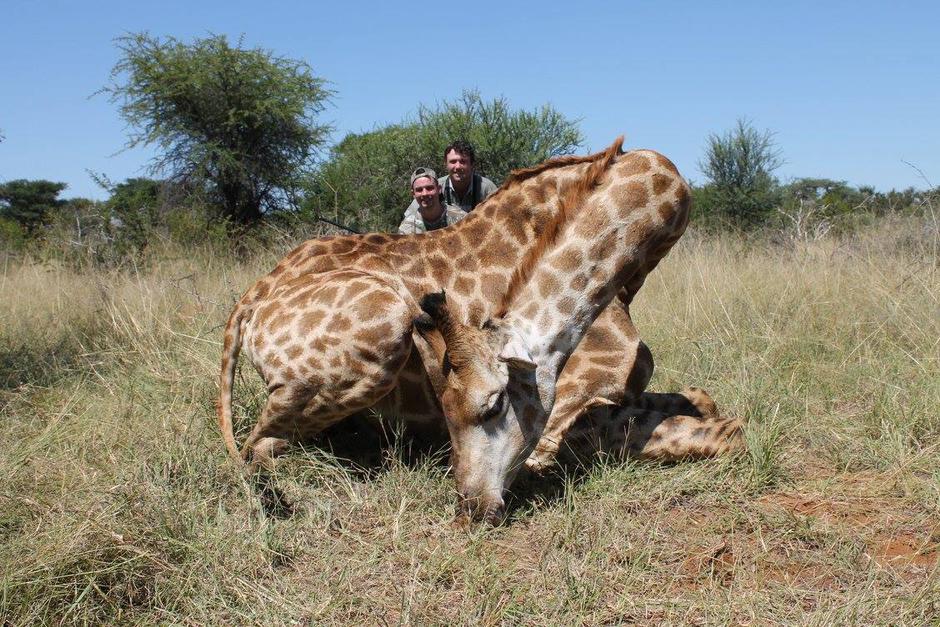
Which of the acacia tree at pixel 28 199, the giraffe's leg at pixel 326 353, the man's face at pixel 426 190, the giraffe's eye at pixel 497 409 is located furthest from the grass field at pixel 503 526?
the acacia tree at pixel 28 199

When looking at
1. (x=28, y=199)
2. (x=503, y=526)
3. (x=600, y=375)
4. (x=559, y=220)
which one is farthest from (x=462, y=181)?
(x=28, y=199)

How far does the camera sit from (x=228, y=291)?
28.7 ft

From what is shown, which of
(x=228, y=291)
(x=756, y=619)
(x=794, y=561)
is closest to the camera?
(x=756, y=619)

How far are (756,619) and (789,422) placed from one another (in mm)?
2235

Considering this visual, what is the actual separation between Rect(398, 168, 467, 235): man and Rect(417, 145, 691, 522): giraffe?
341 cm

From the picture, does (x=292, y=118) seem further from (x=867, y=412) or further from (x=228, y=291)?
(x=867, y=412)

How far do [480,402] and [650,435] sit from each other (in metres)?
1.27

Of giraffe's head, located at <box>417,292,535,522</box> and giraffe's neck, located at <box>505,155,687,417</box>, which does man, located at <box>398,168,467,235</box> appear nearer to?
giraffe's neck, located at <box>505,155,687,417</box>

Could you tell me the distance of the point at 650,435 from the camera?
4.57 metres

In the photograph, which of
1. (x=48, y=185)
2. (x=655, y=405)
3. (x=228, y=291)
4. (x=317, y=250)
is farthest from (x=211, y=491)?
(x=48, y=185)

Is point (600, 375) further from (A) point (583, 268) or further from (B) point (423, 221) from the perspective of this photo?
(B) point (423, 221)

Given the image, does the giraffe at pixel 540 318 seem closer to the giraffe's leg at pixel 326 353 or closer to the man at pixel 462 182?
the giraffe's leg at pixel 326 353

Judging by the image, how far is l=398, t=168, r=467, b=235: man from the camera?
800 centimetres

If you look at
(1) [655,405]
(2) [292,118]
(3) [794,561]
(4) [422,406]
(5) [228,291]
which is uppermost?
(2) [292,118]
